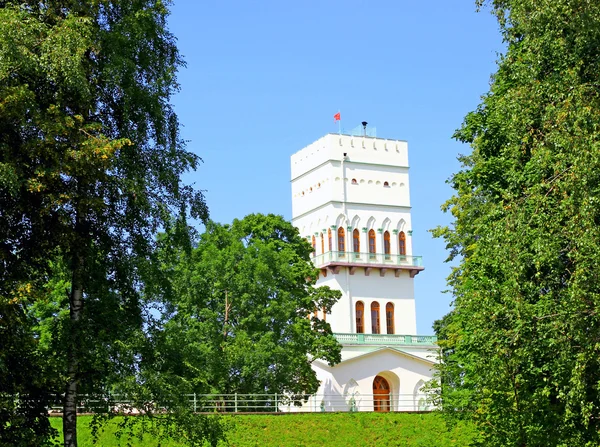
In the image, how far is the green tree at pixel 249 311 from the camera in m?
39.0

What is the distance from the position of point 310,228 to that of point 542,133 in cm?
3847

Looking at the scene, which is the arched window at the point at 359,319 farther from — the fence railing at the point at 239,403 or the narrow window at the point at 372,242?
the fence railing at the point at 239,403

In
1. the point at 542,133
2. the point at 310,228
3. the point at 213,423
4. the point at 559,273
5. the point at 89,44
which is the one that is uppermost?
the point at 310,228

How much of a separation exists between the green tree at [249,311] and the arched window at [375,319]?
36.5 feet

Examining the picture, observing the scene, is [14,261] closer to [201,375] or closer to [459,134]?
[201,375]

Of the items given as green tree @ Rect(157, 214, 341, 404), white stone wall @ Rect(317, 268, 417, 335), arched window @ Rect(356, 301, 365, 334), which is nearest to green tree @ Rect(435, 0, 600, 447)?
green tree @ Rect(157, 214, 341, 404)

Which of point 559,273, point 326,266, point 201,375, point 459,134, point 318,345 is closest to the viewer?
point 559,273

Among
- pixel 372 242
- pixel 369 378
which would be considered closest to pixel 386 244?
pixel 372 242

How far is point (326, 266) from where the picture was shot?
179 feet

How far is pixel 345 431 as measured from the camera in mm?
36844

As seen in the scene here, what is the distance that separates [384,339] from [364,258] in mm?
4927

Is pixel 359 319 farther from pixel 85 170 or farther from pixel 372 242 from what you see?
pixel 85 170

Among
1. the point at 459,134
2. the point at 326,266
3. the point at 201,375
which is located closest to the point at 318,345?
the point at 326,266

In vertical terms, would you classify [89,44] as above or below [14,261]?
above
